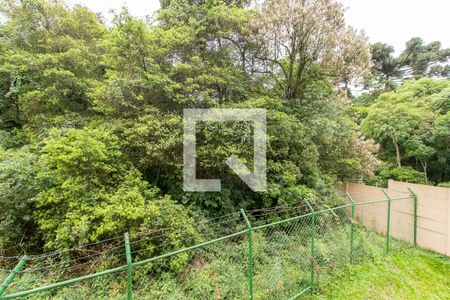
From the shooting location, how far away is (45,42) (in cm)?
Answer: 690

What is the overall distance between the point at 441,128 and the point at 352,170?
14.3 ft

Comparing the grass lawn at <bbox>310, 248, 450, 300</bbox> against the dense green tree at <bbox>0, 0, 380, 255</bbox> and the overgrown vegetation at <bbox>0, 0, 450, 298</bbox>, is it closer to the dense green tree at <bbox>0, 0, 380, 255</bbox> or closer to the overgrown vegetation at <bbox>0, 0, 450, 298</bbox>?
the overgrown vegetation at <bbox>0, 0, 450, 298</bbox>

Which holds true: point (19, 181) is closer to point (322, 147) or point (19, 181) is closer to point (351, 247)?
point (351, 247)

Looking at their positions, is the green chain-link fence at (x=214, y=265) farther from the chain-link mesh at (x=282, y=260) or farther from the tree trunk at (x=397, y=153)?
the tree trunk at (x=397, y=153)

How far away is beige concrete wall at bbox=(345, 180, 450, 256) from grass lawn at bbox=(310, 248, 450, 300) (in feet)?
1.76

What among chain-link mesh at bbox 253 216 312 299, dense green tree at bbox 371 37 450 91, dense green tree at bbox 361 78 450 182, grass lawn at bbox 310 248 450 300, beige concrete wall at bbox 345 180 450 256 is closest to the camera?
chain-link mesh at bbox 253 216 312 299

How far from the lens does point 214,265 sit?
12.5 feet

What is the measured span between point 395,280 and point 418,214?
8.26 feet

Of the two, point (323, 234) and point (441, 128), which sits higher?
point (441, 128)

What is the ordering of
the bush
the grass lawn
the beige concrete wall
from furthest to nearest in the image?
the bush → the beige concrete wall → the grass lawn

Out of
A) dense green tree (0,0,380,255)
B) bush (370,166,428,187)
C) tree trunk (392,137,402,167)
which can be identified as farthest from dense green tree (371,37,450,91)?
dense green tree (0,0,380,255)

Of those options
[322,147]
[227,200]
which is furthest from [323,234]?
[322,147]

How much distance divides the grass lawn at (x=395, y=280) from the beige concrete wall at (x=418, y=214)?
536 mm

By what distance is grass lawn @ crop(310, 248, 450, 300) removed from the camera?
3.88 metres
